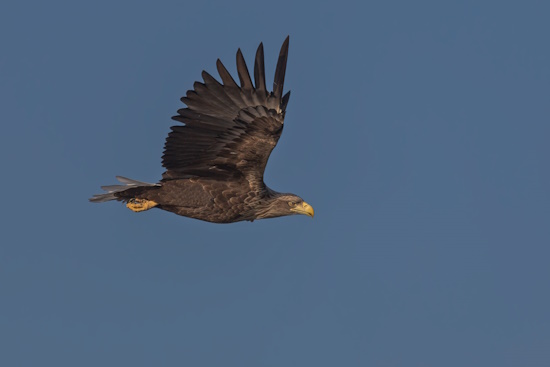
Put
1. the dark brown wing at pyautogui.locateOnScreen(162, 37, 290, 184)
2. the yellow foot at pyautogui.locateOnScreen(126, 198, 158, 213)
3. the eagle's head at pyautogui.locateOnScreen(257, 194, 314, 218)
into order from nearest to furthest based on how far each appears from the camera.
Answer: the dark brown wing at pyautogui.locateOnScreen(162, 37, 290, 184) → the yellow foot at pyautogui.locateOnScreen(126, 198, 158, 213) → the eagle's head at pyautogui.locateOnScreen(257, 194, 314, 218)

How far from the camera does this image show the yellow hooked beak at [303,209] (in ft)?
35.6

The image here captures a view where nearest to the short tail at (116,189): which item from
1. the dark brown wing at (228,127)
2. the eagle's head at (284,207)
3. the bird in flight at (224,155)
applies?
the bird in flight at (224,155)

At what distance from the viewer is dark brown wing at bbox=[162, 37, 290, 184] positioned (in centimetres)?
977

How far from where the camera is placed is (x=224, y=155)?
1026 cm

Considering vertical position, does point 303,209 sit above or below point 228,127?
below

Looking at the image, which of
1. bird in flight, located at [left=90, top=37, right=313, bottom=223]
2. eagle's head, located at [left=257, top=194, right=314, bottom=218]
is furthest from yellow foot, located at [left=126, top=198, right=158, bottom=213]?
eagle's head, located at [left=257, top=194, right=314, bottom=218]

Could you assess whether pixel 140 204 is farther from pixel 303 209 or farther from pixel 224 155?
pixel 303 209

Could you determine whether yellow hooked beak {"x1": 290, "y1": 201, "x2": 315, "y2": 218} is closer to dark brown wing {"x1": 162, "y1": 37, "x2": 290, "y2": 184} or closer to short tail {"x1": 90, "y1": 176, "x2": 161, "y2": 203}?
dark brown wing {"x1": 162, "y1": 37, "x2": 290, "y2": 184}

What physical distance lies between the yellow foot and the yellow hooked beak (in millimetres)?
1590

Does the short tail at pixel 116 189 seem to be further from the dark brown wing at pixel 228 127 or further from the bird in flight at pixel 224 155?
the dark brown wing at pixel 228 127

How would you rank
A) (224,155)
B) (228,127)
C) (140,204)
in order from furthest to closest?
(140,204), (224,155), (228,127)

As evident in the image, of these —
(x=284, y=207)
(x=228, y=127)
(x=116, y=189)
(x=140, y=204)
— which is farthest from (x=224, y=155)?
(x=116, y=189)

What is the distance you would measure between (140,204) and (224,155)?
1.17 meters

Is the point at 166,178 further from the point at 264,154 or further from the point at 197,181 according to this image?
the point at 264,154
